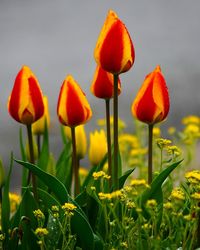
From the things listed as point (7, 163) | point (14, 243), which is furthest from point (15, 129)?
point (14, 243)

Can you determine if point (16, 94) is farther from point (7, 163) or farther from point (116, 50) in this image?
point (7, 163)

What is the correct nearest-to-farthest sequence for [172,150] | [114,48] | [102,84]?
[114,48] < [172,150] < [102,84]

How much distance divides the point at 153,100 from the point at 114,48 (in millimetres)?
188

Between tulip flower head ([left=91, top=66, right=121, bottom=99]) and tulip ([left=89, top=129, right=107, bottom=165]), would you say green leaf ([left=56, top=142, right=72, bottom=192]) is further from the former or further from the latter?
tulip flower head ([left=91, top=66, right=121, bottom=99])

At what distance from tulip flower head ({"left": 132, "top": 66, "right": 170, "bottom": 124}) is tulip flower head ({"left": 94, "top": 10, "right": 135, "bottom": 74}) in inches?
4.3

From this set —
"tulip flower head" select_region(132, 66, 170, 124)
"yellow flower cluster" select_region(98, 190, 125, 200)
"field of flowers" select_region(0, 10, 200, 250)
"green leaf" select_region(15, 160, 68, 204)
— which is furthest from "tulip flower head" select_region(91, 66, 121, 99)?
"yellow flower cluster" select_region(98, 190, 125, 200)

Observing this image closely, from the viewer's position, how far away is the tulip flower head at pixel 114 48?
2.07 metres

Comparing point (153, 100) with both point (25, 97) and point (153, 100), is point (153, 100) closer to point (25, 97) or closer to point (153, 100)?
point (153, 100)

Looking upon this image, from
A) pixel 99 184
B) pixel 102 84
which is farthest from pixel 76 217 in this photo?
pixel 102 84

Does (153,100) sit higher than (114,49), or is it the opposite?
(114,49)

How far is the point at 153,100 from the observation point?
7.10 ft

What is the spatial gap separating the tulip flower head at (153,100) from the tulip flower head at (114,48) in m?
0.11

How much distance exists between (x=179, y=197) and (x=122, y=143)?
2134mm

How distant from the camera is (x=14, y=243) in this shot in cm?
226
